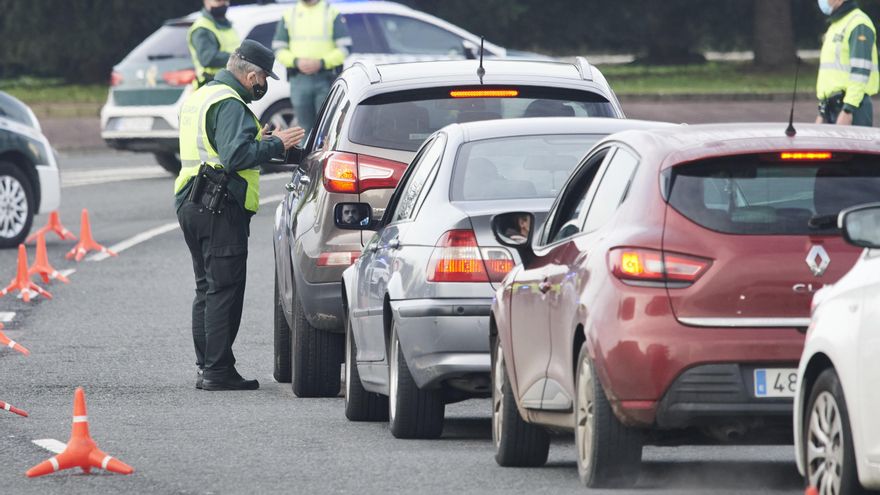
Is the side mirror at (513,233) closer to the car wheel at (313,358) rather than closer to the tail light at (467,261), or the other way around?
the tail light at (467,261)

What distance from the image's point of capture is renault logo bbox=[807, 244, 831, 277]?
7258 millimetres

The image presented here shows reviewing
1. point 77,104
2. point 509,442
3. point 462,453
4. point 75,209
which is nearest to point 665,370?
point 509,442

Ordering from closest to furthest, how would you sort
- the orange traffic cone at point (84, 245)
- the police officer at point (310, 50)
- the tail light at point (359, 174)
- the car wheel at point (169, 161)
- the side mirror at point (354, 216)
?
the side mirror at point (354, 216) < the tail light at point (359, 174) < the orange traffic cone at point (84, 245) < the police officer at point (310, 50) < the car wheel at point (169, 161)

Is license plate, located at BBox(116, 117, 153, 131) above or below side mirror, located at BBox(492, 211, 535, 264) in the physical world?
below

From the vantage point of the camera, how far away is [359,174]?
1081cm

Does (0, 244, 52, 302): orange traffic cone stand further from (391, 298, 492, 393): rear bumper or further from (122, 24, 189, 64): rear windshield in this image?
(122, 24, 189, 64): rear windshield

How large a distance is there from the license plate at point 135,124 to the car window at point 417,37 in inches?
120

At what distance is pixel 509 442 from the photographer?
865 cm

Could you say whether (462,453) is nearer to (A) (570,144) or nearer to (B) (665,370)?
(A) (570,144)

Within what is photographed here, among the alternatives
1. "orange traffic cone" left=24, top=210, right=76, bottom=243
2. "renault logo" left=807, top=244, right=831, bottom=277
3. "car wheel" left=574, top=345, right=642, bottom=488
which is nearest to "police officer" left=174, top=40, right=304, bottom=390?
"car wheel" left=574, top=345, right=642, bottom=488

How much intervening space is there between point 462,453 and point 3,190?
1155cm

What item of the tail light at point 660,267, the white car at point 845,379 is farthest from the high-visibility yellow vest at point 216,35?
the white car at point 845,379

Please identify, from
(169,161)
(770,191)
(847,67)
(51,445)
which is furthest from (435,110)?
(169,161)

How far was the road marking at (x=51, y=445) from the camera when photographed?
9.22 meters
